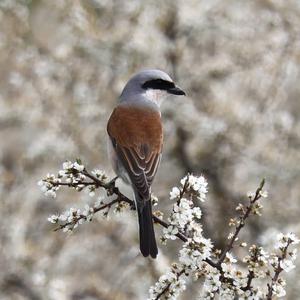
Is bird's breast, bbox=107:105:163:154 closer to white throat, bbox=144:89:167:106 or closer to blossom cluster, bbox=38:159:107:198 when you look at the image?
white throat, bbox=144:89:167:106

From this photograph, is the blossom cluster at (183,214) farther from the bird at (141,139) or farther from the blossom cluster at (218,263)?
the bird at (141,139)

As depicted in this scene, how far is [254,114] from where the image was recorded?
7.12 metres

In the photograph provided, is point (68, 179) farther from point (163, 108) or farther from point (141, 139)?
point (163, 108)

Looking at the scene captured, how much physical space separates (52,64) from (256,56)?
6.77ft

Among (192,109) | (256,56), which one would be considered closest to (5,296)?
(192,109)

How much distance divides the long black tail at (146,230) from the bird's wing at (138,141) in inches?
5.0

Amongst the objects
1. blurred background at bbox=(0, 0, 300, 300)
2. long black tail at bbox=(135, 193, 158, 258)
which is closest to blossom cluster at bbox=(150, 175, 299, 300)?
long black tail at bbox=(135, 193, 158, 258)

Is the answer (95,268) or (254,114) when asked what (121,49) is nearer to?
(254,114)

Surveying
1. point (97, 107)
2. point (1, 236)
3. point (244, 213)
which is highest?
point (97, 107)

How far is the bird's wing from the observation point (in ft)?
11.2

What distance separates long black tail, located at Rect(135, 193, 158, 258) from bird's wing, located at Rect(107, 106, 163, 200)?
13 centimetres

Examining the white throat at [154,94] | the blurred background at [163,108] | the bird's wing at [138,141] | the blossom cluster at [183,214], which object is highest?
the blurred background at [163,108]

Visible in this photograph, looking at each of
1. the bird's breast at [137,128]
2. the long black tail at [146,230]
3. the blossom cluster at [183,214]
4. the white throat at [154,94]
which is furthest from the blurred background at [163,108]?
the blossom cluster at [183,214]

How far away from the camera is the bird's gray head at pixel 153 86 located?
156 inches
